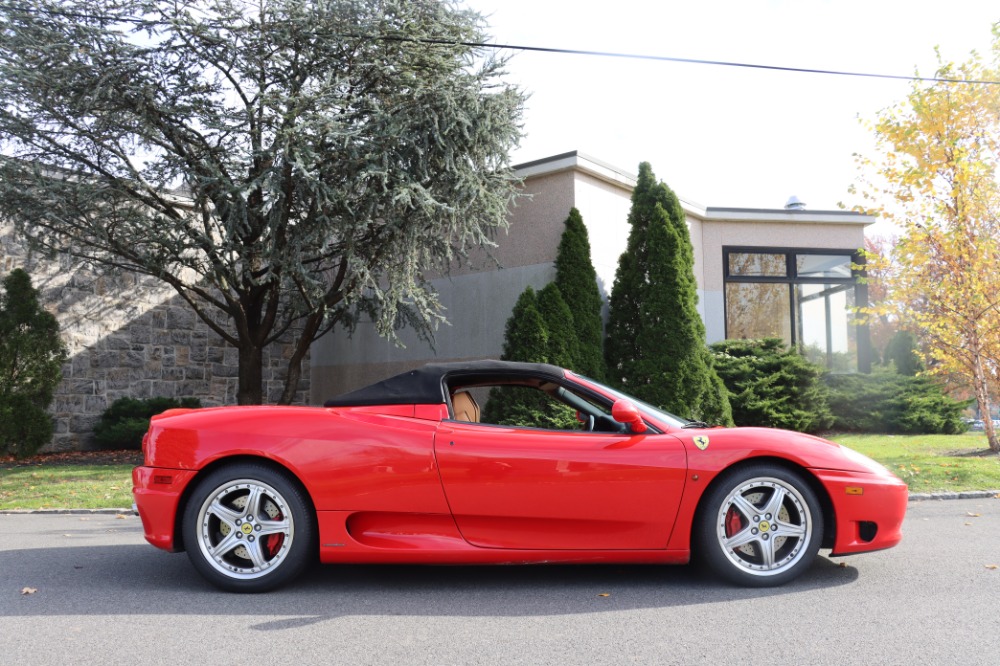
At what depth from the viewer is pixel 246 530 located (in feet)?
14.8

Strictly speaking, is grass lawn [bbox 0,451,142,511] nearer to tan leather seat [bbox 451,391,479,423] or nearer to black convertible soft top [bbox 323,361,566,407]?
black convertible soft top [bbox 323,361,566,407]

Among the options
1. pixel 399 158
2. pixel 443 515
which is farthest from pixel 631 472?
pixel 399 158

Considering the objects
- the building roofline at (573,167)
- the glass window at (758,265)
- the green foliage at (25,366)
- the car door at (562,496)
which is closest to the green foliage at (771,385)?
the glass window at (758,265)

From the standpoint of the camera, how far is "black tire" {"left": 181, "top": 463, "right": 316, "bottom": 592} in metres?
4.47

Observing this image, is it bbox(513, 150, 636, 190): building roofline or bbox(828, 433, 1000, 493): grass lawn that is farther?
bbox(513, 150, 636, 190): building roofline

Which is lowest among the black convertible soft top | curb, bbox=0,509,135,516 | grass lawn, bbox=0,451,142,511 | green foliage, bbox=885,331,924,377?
curb, bbox=0,509,135,516

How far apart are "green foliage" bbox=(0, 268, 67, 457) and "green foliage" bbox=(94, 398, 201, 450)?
988 millimetres

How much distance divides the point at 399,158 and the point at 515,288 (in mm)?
3506

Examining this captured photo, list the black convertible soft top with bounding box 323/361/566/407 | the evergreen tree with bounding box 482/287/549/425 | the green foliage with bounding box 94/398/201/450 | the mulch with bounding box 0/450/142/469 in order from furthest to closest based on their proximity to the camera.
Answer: the green foliage with bounding box 94/398/201/450
the mulch with bounding box 0/450/142/469
the evergreen tree with bounding box 482/287/549/425
the black convertible soft top with bounding box 323/361/566/407

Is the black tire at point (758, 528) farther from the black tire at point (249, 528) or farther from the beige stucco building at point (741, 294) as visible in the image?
the beige stucco building at point (741, 294)

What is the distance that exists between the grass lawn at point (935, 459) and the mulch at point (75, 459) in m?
11.0

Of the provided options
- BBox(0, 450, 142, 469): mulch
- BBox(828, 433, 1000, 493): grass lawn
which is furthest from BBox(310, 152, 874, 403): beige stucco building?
BBox(0, 450, 142, 469): mulch

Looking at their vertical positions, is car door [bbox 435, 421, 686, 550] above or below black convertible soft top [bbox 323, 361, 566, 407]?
below

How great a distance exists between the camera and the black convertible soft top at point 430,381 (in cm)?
477
